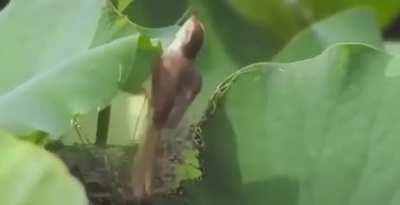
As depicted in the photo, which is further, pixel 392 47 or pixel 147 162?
pixel 392 47

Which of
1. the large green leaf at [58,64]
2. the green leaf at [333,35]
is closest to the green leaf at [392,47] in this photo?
the green leaf at [333,35]

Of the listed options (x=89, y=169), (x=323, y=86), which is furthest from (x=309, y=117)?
(x=89, y=169)

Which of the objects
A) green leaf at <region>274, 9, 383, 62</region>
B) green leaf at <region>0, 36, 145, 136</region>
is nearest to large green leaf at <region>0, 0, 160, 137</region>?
green leaf at <region>0, 36, 145, 136</region>

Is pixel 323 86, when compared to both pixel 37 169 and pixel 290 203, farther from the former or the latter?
pixel 37 169

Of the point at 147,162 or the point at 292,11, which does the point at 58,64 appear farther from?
the point at 292,11

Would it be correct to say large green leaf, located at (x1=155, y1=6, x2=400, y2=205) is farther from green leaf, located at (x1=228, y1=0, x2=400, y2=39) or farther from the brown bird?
green leaf, located at (x1=228, y1=0, x2=400, y2=39)

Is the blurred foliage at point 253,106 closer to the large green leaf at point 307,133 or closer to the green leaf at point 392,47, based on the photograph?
the large green leaf at point 307,133

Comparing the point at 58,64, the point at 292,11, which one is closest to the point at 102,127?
the point at 58,64
